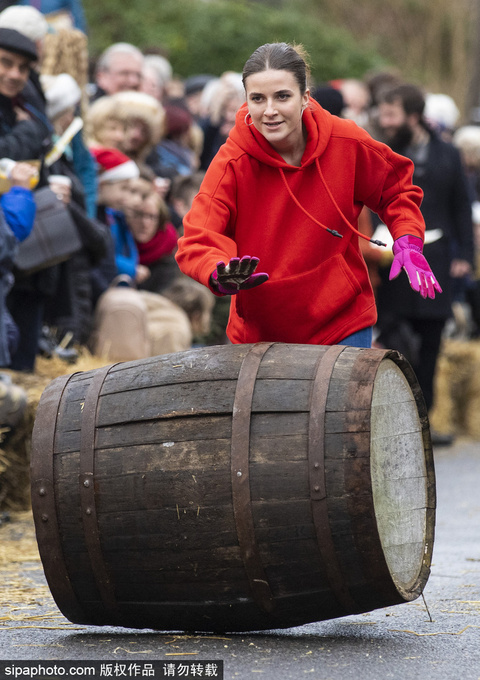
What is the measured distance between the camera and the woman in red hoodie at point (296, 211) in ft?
13.8

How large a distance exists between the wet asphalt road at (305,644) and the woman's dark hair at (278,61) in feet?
6.20

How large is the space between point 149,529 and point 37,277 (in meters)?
3.34

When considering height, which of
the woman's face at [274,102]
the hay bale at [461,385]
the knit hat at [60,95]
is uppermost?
the woman's face at [274,102]

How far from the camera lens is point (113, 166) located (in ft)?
26.8

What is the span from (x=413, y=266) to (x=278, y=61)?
0.85 meters

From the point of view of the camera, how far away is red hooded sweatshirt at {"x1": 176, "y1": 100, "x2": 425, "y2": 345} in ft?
14.0

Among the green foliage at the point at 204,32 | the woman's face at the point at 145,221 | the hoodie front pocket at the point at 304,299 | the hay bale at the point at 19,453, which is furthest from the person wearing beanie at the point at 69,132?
the green foliage at the point at 204,32

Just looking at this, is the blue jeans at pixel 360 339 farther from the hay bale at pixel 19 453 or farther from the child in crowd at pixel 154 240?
the child in crowd at pixel 154 240

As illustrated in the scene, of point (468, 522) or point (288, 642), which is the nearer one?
point (288, 642)

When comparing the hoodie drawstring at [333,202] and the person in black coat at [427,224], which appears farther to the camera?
the person in black coat at [427,224]

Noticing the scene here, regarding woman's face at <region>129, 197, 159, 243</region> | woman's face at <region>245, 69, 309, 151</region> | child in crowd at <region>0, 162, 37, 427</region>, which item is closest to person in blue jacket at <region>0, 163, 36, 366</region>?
child in crowd at <region>0, 162, 37, 427</region>

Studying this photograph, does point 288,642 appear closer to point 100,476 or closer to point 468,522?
point 100,476

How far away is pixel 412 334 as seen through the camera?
9320 millimetres

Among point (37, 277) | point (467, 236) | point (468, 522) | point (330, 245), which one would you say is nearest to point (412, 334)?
point (467, 236)
